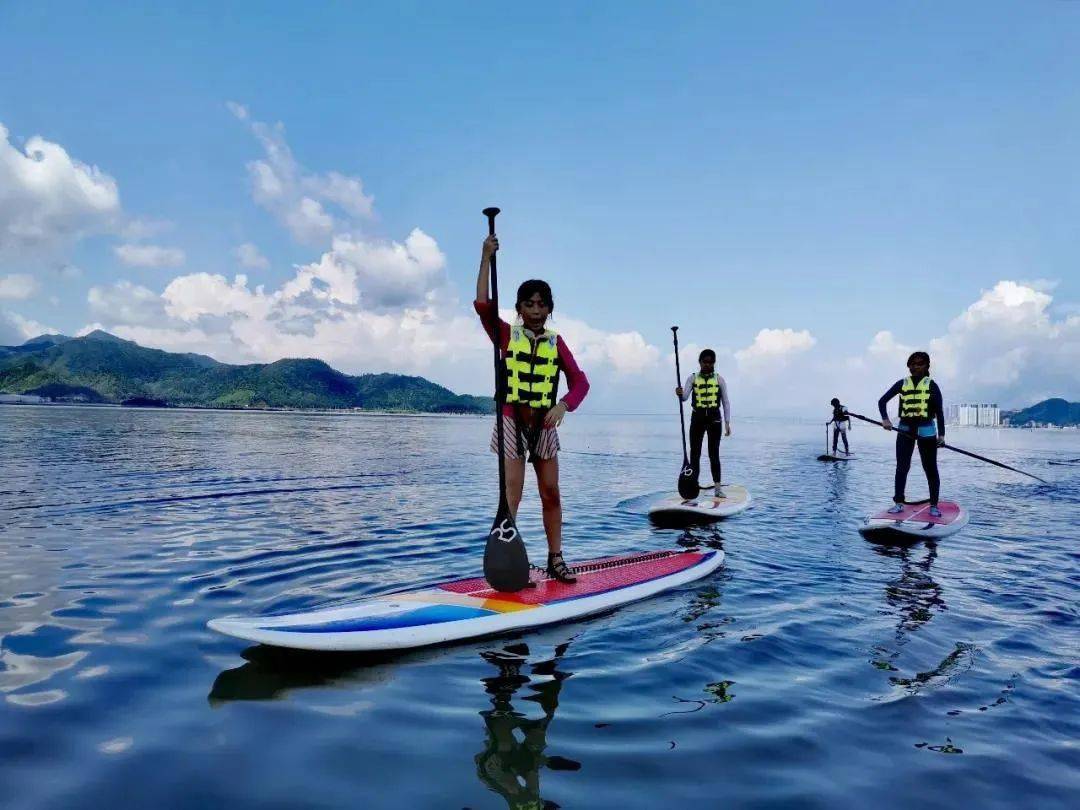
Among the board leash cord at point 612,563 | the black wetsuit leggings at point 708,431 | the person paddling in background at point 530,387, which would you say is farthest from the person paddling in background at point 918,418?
the person paddling in background at point 530,387

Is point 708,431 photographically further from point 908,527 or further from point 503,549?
point 503,549

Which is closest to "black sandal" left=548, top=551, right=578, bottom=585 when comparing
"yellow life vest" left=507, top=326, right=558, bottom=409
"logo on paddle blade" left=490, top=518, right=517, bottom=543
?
"logo on paddle blade" left=490, top=518, right=517, bottom=543

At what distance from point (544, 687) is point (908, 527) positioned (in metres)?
9.00

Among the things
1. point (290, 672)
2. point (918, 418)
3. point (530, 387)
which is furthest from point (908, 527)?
point (290, 672)

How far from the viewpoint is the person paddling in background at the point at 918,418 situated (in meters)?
11.2

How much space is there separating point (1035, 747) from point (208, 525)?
10918 millimetres

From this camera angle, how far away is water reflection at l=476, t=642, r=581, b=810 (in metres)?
3.03

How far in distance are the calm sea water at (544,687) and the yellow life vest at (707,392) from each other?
4.13 meters

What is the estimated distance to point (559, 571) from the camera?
252 inches

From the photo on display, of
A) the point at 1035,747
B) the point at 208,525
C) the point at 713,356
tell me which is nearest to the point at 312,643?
the point at 1035,747

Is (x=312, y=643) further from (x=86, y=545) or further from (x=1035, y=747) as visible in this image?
(x=86, y=545)

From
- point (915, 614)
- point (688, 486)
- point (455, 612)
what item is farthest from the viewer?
point (688, 486)

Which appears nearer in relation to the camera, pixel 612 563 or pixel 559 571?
pixel 559 571

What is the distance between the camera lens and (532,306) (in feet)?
19.9
